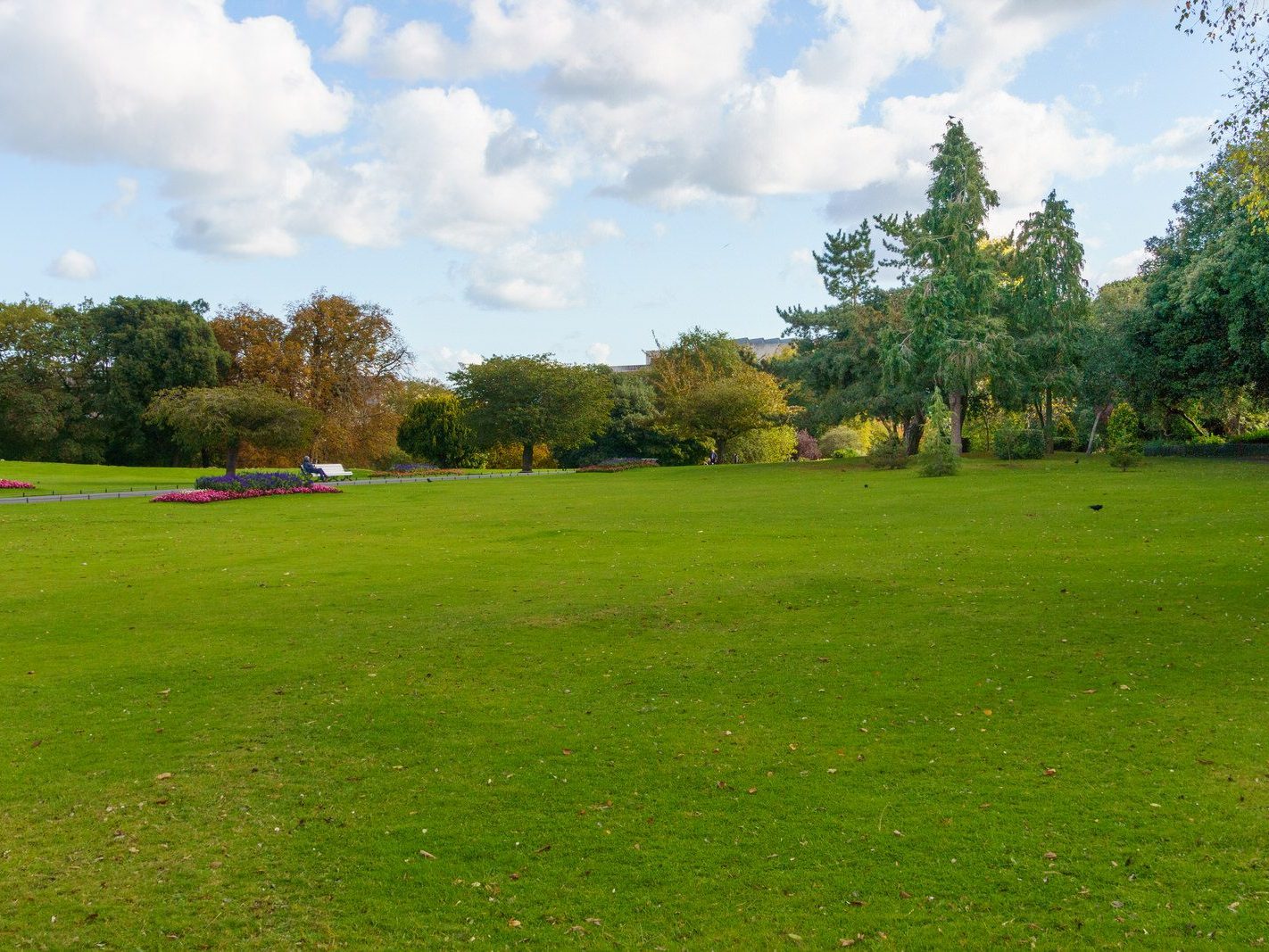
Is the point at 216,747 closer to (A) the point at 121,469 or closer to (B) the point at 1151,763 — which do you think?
(B) the point at 1151,763

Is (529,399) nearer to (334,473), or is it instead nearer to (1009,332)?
(334,473)

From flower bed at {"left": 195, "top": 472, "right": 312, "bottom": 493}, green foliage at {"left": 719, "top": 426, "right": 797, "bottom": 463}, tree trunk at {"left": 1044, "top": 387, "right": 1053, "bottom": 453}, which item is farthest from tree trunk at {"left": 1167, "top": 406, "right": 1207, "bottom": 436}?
flower bed at {"left": 195, "top": 472, "right": 312, "bottom": 493}

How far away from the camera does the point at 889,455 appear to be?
40.4 meters

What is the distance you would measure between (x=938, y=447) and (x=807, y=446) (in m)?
43.0

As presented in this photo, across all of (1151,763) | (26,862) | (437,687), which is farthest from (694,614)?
(26,862)

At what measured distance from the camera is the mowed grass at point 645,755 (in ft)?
16.3

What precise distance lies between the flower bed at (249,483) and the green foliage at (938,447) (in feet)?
78.3

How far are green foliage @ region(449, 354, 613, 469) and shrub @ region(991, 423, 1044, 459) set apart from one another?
72.1 ft

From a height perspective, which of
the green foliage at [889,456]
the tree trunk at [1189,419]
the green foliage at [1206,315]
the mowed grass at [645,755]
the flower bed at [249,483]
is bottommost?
the mowed grass at [645,755]

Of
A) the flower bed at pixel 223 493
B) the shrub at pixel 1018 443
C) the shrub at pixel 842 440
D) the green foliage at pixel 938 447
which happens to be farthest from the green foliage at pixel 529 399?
the shrub at pixel 842 440

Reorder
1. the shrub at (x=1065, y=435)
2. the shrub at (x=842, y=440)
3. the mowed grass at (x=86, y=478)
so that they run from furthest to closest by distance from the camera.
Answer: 1. the shrub at (x=842, y=440)
2. the shrub at (x=1065, y=435)
3. the mowed grass at (x=86, y=478)

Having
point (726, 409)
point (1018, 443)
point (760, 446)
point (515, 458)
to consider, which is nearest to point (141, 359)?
point (515, 458)

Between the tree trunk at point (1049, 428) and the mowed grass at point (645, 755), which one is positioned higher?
the tree trunk at point (1049, 428)

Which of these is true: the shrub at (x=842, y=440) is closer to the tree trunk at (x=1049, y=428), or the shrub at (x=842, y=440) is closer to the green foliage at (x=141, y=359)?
the tree trunk at (x=1049, y=428)
